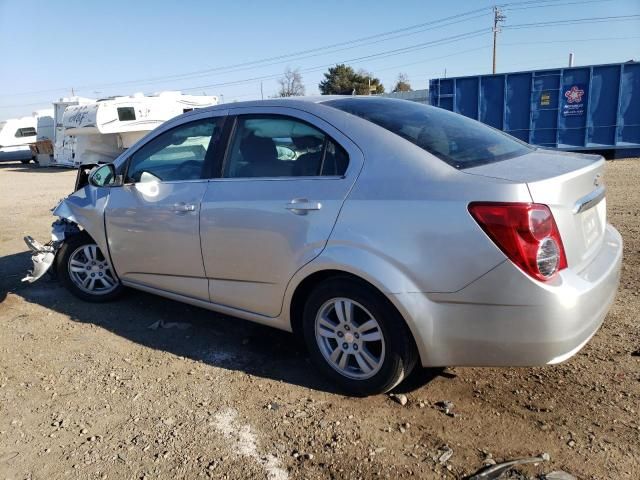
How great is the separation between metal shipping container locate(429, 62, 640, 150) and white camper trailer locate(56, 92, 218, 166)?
10.3 meters

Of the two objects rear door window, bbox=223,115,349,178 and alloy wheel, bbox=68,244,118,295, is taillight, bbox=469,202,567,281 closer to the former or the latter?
rear door window, bbox=223,115,349,178

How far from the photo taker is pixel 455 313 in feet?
8.55

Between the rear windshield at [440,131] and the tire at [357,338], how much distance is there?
2.80 feet

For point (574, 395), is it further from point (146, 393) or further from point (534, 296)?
point (146, 393)

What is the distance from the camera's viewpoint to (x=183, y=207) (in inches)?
144

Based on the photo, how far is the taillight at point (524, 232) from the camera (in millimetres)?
2402

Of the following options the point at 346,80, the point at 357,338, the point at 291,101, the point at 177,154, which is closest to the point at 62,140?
the point at 177,154

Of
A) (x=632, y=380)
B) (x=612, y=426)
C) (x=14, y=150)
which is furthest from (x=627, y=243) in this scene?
(x=14, y=150)

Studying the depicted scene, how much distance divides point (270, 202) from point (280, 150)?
38 cm

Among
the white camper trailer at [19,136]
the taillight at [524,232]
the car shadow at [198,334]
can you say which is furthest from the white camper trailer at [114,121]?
the taillight at [524,232]

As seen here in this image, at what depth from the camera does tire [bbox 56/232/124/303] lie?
15.5 feet

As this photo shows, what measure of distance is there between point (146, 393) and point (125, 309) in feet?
5.10

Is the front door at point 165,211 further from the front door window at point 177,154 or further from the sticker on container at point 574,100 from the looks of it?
the sticker on container at point 574,100

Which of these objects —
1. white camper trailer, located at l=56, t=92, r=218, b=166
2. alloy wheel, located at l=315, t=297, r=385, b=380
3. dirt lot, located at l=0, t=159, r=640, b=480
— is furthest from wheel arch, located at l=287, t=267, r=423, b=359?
white camper trailer, located at l=56, t=92, r=218, b=166
